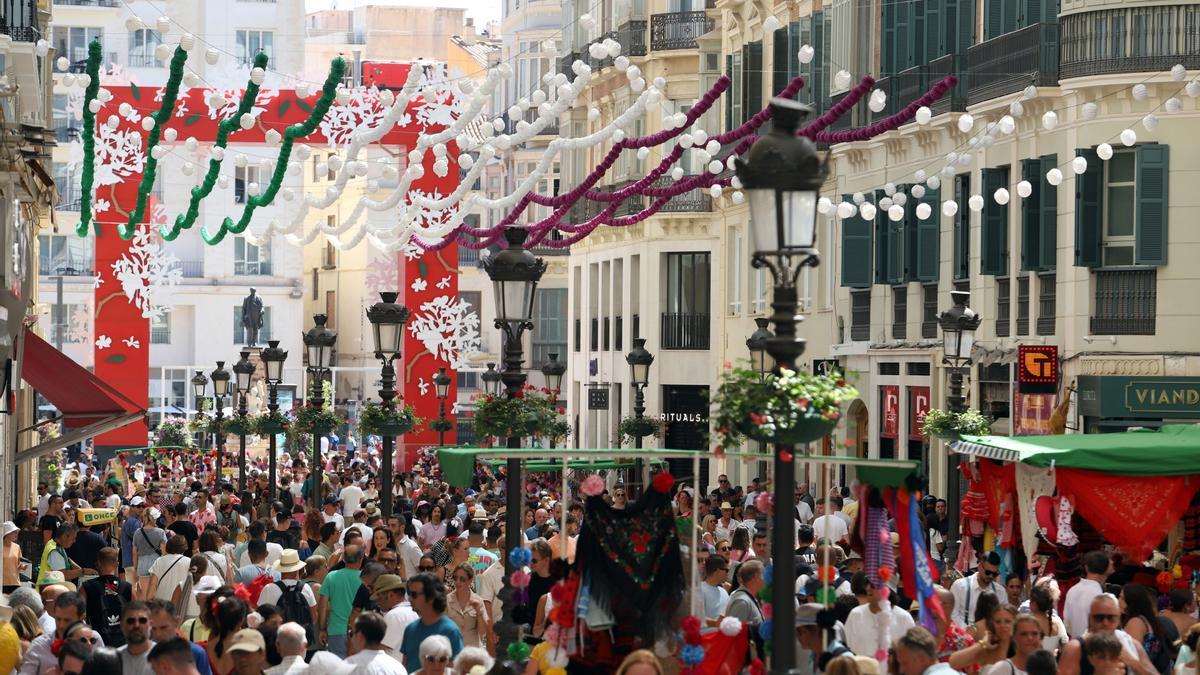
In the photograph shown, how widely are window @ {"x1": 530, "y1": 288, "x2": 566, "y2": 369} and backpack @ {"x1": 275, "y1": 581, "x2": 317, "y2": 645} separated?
2806 inches

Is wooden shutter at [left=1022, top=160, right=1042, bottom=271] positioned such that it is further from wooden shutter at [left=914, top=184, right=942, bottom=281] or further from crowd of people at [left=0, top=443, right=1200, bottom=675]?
crowd of people at [left=0, top=443, right=1200, bottom=675]

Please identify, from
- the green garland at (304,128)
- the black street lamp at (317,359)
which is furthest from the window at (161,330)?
the green garland at (304,128)

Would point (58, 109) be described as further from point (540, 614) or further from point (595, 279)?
point (540, 614)

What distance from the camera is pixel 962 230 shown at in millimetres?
33594

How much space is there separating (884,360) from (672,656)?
24583mm

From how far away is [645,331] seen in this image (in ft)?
170

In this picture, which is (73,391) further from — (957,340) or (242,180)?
(242,180)

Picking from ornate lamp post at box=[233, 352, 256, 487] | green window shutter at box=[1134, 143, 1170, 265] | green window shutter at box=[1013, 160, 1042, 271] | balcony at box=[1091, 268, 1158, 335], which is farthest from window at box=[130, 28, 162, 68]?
green window shutter at box=[1134, 143, 1170, 265]

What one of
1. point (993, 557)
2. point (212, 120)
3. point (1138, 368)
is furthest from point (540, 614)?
point (212, 120)

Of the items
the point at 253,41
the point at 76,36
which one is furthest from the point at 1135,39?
the point at 76,36

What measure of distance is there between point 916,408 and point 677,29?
56.3 ft

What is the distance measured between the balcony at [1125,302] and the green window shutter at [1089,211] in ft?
0.96

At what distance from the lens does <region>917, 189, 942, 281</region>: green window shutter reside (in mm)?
34594

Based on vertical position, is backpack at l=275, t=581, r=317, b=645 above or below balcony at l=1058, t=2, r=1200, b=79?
below
